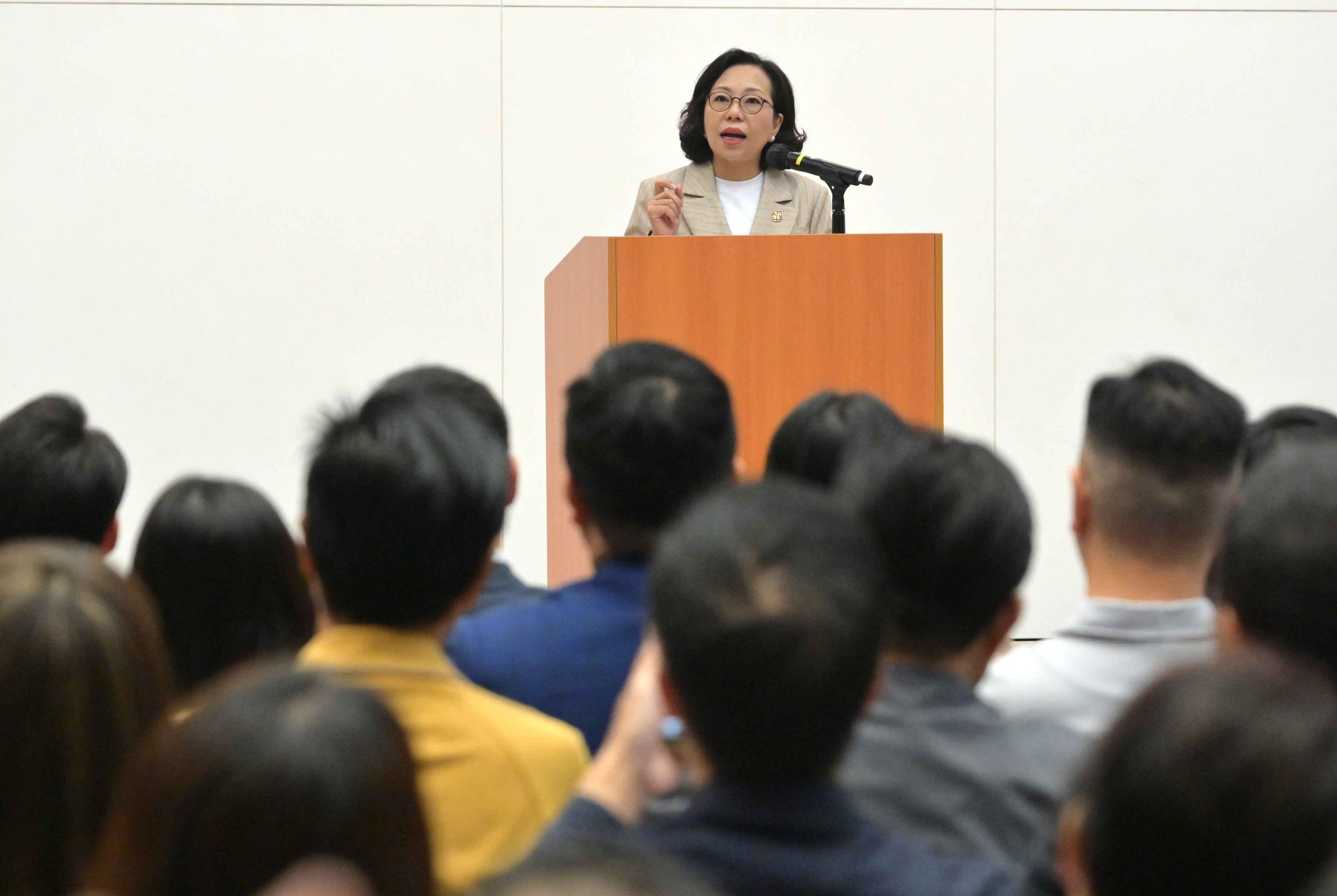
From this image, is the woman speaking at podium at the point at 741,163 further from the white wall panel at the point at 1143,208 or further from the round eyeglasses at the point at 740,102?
the white wall panel at the point at 1143,208

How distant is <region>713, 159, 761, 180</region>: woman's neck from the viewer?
4.00 metres

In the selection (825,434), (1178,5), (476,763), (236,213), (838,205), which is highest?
(1178,5)

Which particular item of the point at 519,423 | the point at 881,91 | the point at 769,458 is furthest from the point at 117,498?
the point at 881,91

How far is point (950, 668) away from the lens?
4.35ft

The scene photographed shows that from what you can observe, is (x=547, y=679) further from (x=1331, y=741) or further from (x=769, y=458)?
(x=1331, y=741)

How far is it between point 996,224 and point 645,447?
4287 millimetres

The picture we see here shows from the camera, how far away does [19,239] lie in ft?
17.6

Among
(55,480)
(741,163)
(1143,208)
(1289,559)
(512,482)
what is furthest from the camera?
(1143,208)

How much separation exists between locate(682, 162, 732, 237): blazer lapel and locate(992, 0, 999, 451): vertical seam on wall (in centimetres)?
199

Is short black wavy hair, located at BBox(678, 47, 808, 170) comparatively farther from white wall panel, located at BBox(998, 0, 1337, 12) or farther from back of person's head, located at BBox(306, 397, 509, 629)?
back of person's head, located at BBox(306, 397, 509, 629)

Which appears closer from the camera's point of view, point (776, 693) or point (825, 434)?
point (776, 693)

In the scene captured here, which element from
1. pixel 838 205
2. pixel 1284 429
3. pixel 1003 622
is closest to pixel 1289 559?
pixel 1003 622

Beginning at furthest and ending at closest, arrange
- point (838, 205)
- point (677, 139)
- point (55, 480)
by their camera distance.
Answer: point (677, 139) → point (838, 205) → point (55, 480)

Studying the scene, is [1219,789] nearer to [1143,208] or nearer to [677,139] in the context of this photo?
[677,139]
